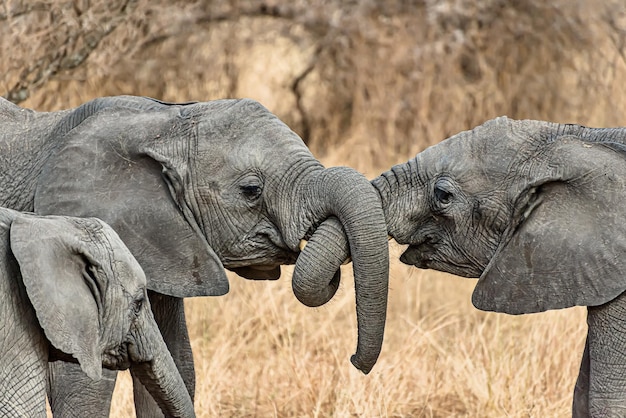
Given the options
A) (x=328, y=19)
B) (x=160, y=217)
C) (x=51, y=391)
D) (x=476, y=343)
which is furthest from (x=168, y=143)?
(x=328, y=19)

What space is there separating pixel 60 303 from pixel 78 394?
128cm

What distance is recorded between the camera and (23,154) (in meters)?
6.27

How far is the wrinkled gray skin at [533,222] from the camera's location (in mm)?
5629

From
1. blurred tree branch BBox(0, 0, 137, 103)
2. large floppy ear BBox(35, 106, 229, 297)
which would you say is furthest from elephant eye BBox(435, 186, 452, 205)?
blurred tree branch BBox(0, 0, 137, 103)

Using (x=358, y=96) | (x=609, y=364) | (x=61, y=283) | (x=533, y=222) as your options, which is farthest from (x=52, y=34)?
(x=358, y=96)

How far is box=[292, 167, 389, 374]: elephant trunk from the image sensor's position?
5.88 metres

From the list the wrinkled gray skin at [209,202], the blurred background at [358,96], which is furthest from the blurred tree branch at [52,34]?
the wrinkled gray skin at [209,202]

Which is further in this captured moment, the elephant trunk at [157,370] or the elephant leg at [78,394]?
the elephant leg at [78,394]

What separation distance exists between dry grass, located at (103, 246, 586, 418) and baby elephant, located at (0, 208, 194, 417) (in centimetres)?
185

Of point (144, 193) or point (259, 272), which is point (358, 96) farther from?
point (144, 193)

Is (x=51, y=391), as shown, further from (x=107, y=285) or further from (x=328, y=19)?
(x=328, y=19)

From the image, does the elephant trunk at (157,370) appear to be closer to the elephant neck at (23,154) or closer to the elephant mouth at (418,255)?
the elephant neck at (23,154)

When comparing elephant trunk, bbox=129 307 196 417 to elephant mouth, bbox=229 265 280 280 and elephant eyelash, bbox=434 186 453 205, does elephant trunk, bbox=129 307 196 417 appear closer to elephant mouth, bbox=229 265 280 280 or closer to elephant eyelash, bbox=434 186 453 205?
elephant mouth, bbox=229 265 280 280

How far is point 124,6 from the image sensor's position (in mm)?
8867
